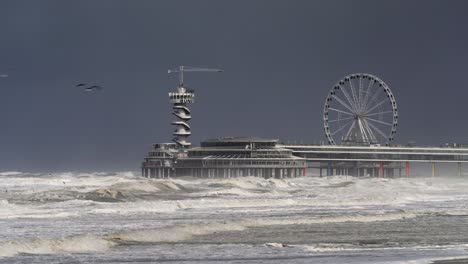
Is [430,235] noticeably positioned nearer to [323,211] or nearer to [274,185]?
[323,211]

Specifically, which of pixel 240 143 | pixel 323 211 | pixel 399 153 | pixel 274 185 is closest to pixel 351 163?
pixel 399 153

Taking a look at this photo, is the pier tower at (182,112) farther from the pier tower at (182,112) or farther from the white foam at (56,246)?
the white foam at (56,246)

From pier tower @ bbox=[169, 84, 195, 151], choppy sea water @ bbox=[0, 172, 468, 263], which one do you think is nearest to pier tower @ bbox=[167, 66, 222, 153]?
pier tower @ bbox=[169, 84, 195, 151]

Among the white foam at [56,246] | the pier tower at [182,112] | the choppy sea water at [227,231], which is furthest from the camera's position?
the pier tower at [182,112]

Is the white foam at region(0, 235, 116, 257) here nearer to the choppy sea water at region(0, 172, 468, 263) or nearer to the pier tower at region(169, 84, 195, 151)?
the choppy sea water at region(0, 172, 468, 263)

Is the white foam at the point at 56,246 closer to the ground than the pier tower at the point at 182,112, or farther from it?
closer to the ground

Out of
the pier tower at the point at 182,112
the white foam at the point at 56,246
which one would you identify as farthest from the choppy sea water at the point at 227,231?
the pier tower at the point at 182,112

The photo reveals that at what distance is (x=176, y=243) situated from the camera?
46844mm

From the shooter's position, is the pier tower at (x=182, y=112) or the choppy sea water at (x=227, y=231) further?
the pier tower at (x=182, y=112)

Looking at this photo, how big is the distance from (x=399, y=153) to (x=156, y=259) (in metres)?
151

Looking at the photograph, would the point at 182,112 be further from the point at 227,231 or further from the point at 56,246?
the point at 56,246

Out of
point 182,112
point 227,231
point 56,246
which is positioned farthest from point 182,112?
point 56,246

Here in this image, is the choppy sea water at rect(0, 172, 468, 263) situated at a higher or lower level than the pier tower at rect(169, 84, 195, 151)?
lower

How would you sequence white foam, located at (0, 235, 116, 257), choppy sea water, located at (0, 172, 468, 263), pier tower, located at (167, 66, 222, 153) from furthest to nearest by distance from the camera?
pier tower, located at (167, 66, 222, 153)
white foam, located at (0, 235, 116, 257)
choppy sea water, located at (0, 172, 468, 263)
